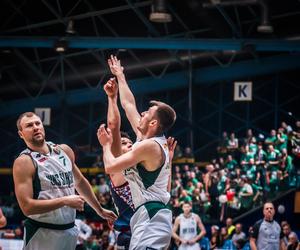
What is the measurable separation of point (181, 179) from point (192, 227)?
757cm

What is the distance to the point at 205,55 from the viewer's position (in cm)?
2894

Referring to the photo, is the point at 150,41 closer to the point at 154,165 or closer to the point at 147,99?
the point at 147,99

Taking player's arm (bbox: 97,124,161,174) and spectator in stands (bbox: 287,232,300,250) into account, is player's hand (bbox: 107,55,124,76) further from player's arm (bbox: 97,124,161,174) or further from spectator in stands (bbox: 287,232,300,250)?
spectator in stands (bbox: 287,232,300,250)

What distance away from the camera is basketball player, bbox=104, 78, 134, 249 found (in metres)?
7.32

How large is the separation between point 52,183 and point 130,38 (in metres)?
17.9

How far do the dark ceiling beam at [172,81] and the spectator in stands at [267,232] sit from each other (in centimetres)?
1507

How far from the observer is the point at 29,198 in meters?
6.69

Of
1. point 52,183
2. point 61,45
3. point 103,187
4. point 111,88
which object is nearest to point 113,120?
point 111,88

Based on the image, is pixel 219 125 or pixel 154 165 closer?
pixel 154 165

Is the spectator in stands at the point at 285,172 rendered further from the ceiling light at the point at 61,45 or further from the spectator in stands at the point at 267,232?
the ceiling light at the point at 61,45

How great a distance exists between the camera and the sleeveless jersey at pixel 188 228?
56.3ft

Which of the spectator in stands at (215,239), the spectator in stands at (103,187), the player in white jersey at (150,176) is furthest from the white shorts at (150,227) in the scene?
the spectator in stands at (103,187)

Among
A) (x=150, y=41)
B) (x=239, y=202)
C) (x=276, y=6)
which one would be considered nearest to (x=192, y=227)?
(x=239, y=202)

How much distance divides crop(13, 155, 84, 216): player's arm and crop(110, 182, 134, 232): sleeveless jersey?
112 cm
